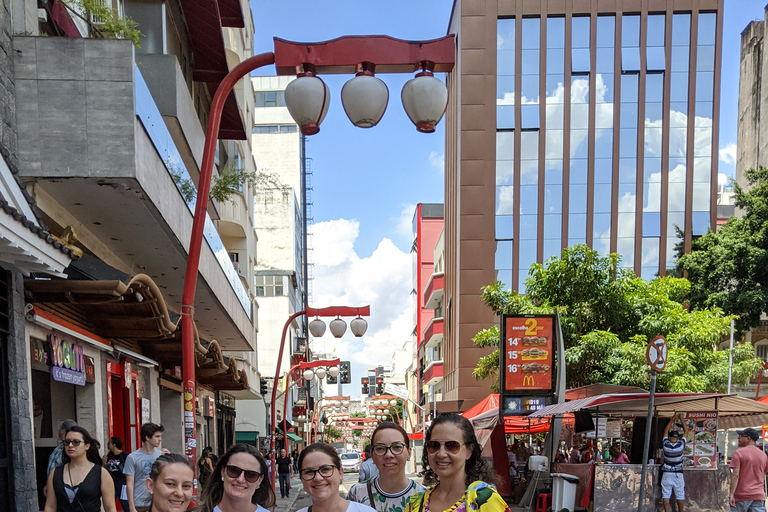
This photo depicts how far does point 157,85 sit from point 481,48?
1317 inches

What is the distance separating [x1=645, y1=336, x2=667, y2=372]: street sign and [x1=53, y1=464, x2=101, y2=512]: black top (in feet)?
21.1

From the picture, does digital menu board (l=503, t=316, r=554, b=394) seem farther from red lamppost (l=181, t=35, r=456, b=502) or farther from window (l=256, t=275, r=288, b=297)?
window (l=256, t=275, r=288, b=297)

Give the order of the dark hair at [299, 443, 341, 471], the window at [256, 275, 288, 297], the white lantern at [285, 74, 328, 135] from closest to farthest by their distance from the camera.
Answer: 1. the dark hair at [299, 443, 341, 471]
2. the white lantern at [285, 74, 328, 135]
3. the window at [256, 275, 288, 297]

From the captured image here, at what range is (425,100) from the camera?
22.2ft

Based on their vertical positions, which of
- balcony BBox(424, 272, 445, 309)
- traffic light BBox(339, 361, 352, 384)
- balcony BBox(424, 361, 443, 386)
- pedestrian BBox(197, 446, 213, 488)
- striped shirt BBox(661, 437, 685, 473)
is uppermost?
balcony BBox(424, 272, 445, 309)

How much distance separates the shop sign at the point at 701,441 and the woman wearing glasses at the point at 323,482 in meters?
11.4

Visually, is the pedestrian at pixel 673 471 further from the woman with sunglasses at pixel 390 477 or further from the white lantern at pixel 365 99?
the woman with sunglasses at pixel 390 477

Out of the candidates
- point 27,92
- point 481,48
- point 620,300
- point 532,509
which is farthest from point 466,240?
point 27,92

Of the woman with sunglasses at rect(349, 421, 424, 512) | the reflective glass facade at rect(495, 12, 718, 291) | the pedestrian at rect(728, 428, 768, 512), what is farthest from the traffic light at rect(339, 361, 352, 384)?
the woman with sunglasses at rect(349, 421, 424, 512)

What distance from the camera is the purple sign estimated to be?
10313 millimetres

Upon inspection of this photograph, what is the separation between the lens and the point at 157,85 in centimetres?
1405

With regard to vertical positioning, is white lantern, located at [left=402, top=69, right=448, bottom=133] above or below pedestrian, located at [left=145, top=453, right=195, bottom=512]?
above

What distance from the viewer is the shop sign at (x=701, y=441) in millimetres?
13984

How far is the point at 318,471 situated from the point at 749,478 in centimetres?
928
